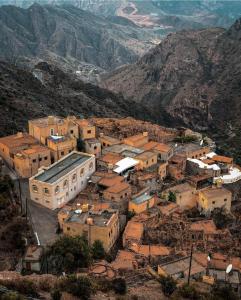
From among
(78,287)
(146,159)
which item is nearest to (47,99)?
(146,159)

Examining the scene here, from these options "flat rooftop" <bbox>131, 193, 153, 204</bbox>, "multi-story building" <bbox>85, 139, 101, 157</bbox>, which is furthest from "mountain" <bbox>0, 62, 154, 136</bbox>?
"flat rooftop" <bbox>131, 193, 153, 204</bbox>

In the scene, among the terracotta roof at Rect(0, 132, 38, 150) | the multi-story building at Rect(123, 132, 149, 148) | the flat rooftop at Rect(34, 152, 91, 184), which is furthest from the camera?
the multi-story building at Rect(123, 132, 149, 148)

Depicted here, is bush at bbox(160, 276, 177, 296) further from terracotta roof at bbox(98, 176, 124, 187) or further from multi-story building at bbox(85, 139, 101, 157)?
multi-story building at bbox(85, 139, 101, 157)

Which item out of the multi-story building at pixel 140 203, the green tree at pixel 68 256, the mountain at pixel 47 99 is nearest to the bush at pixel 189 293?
the green tree at pixel 68 256

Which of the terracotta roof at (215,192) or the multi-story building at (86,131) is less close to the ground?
the multi-story building at (86,131)

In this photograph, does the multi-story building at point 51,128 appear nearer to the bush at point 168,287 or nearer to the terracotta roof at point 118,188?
the terracotta roof at point 118,188

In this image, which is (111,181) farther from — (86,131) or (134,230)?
(86,131)

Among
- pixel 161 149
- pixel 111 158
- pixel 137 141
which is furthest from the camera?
pixel 137 141
